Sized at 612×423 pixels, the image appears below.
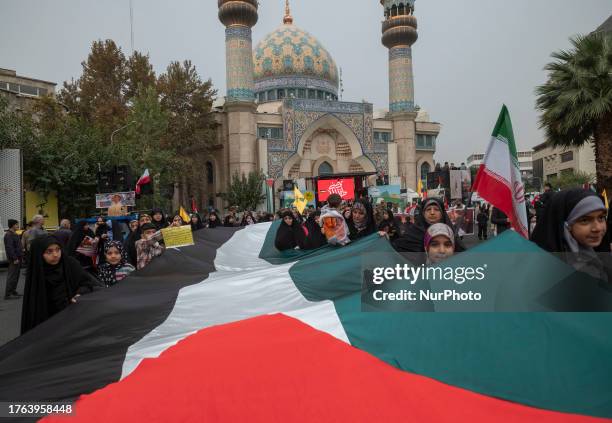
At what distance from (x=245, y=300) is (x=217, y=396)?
1.41m

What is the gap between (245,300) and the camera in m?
3.51

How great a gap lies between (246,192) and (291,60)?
56.8 ft

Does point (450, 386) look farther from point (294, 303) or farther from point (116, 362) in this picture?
point (116, 362)

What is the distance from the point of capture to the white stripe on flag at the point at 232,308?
2771 millimetres

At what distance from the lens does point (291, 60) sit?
4147 centimetres

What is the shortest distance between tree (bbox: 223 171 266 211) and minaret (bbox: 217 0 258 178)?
59.5 inches

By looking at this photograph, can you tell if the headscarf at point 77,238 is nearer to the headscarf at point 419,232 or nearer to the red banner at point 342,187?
the headscarf at point 419,232

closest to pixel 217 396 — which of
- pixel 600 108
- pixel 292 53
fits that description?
pixel 600 108

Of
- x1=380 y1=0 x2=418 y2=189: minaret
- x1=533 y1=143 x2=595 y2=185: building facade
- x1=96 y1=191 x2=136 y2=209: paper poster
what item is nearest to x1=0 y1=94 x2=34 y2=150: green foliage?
x1=96 y1=191 x2=136 y2=209: paper poster

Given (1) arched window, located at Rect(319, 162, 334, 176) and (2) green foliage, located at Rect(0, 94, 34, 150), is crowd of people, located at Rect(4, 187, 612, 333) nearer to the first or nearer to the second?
(2) green foliage, located at Rect(0, 94, 34, 150)

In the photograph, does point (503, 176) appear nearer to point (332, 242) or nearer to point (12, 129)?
point (332, 242)

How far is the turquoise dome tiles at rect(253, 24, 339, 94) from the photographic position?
136ft

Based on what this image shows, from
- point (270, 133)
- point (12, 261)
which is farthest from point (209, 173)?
point (12, 261)

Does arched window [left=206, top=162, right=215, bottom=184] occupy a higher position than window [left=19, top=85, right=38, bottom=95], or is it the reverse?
window [left=19, top=85, right=38, bottom=95]
